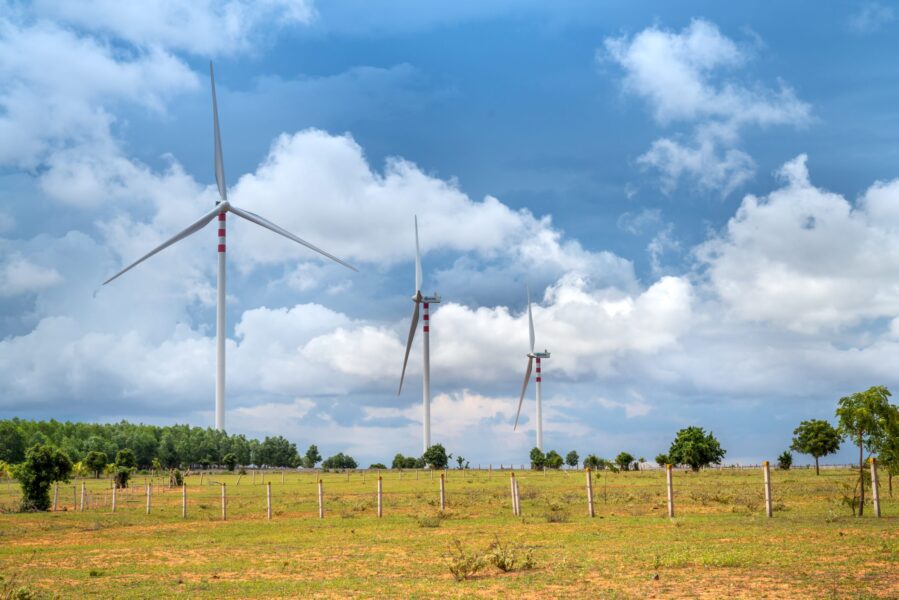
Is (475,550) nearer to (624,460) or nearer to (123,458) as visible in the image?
(624,460)

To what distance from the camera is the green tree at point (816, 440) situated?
316 feet

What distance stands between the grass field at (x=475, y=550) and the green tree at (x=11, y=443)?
145 m

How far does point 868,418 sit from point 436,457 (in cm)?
11686

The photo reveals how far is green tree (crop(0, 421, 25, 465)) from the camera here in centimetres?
17750

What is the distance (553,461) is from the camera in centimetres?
15175

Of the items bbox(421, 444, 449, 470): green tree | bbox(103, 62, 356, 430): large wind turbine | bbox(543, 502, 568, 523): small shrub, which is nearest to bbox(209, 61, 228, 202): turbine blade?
bbox(103, 62, 356, 430): large wind turbine

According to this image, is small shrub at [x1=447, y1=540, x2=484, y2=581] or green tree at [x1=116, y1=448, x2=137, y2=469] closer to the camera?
small shrub at [x1=447, y1=540, x2=484, y2=581]

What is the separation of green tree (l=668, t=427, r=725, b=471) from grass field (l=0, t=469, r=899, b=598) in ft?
184

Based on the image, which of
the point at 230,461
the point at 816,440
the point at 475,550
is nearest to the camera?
the point at 475,550

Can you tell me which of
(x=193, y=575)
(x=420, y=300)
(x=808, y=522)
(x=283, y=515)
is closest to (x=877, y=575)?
(x=808, y=522)

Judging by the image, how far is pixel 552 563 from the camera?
24.0 m

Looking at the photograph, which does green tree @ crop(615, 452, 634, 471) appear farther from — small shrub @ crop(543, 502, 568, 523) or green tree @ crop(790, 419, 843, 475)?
small shrub @ crop(543, 502, 568, 523)

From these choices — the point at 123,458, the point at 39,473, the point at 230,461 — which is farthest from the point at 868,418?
the point at 230,461

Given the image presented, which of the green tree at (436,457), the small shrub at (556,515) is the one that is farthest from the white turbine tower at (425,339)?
the small shrub at (556,515)
